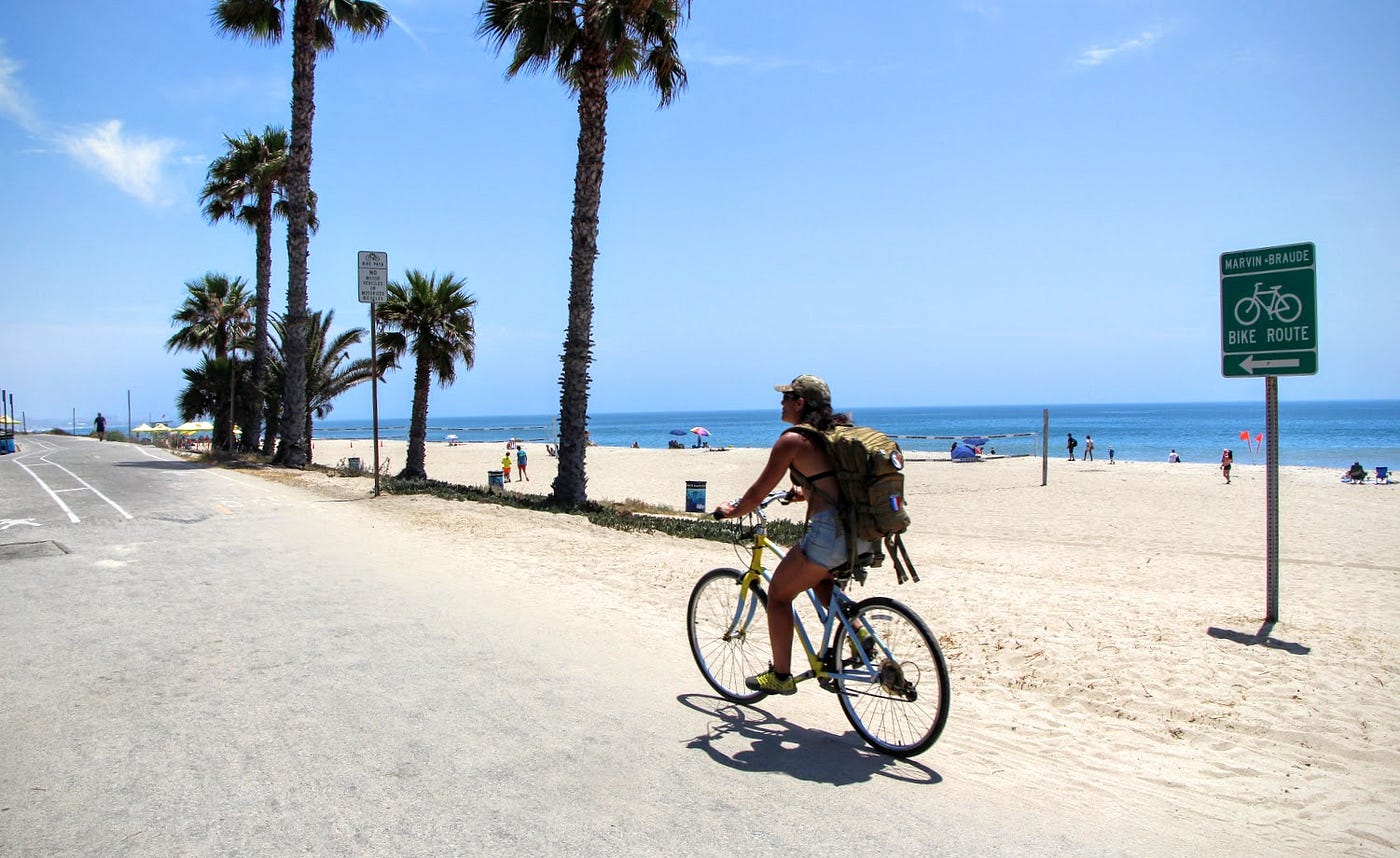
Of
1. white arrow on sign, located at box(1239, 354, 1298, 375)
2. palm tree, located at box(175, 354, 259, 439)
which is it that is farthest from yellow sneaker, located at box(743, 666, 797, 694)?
palm tree, located at box(175, 354, 259, 439)

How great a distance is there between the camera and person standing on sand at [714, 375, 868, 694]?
4.35 m

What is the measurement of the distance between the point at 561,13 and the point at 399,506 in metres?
9.27

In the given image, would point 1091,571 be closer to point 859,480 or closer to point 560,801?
point 859,480

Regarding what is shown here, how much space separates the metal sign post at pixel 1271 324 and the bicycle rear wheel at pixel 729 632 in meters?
4.64

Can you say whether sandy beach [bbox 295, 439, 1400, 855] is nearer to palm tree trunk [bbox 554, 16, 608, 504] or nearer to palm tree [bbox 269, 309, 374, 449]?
palm tree trunk [bbox 554, 16, 608, 504]

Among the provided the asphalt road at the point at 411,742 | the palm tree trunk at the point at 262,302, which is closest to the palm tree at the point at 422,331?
the palm tree trunk at the point at 262,302

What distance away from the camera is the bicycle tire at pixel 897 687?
416cm

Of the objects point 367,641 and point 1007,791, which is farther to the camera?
point 367,641

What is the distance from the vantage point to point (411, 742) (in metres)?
4.27

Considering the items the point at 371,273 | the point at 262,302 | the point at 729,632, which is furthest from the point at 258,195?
the point at 729,632

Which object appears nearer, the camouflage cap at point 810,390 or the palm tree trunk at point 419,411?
the camouflage cap at point 810,390

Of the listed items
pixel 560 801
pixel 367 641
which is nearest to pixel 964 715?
pixel 560 801

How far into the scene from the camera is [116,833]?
131 inches

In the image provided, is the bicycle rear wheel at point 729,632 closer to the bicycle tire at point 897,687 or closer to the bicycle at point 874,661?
the bicycle at point 874,661
